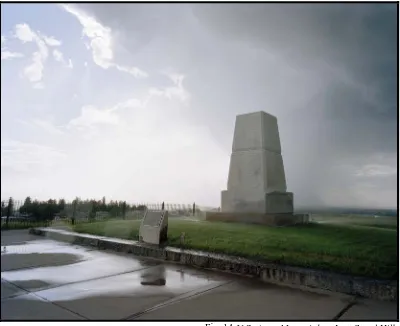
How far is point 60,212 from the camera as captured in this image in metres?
14.6

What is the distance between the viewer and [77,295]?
148 inches

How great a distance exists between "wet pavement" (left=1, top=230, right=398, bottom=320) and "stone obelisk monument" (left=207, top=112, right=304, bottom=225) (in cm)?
658

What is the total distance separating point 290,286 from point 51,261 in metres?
4.50

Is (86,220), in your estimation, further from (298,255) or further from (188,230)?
(298,255)

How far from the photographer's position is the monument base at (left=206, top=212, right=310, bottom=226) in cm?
1058

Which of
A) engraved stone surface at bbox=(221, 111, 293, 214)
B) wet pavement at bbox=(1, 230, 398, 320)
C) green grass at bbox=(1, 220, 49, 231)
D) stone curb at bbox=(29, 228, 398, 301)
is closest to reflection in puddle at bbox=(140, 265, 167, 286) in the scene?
wet pavement at bbox=(1, 230, 398, 320)

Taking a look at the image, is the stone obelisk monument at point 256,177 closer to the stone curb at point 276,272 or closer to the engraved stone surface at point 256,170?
the engraved stone surface at point 256,170

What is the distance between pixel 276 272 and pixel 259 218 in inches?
251

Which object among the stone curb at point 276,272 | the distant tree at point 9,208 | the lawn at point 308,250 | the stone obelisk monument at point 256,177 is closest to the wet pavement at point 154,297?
the stone curb at point 276,272

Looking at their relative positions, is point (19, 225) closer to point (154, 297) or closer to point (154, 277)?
point (154, 277)

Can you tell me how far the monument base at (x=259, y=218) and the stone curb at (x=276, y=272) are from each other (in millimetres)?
5206

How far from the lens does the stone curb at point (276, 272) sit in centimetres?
374

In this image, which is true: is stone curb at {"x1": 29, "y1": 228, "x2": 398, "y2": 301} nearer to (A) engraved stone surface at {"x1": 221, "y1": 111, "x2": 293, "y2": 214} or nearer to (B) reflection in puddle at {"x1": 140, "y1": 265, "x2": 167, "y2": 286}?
(B) reflection in puddle at {"x1": 140, "y1": 265, "x2": 167, "y2": 286}
